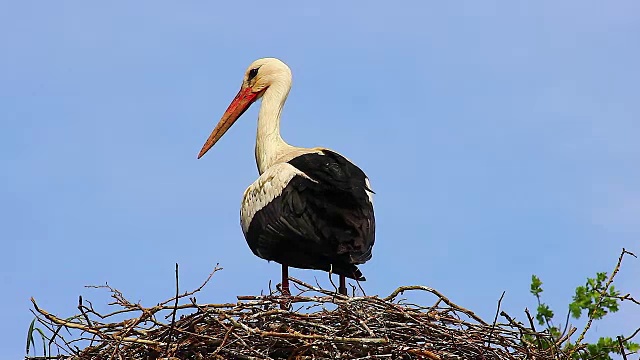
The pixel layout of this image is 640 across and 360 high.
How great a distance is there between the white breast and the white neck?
0.51 metres

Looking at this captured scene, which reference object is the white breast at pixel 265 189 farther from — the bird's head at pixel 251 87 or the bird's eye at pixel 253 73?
the bird's eye at pixel 253 73

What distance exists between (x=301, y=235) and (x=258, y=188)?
0.77 m

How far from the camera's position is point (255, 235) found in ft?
27.5

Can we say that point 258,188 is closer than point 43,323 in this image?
No

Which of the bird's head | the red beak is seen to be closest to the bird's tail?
the bird's head

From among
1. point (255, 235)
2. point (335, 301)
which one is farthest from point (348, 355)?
point (255, 235)

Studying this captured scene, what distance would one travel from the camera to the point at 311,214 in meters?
7.79

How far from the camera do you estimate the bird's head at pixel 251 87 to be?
962 cm

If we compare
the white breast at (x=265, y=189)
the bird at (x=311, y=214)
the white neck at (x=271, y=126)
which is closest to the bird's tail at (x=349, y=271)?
the bird at (x=311, y=214)

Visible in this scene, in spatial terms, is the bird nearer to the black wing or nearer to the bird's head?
the black wing

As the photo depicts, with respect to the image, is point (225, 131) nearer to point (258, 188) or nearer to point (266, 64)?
point (266, 64)

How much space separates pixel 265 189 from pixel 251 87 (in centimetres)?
165

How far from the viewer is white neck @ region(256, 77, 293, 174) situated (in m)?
9.16

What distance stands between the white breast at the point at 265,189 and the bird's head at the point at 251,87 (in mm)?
1218
